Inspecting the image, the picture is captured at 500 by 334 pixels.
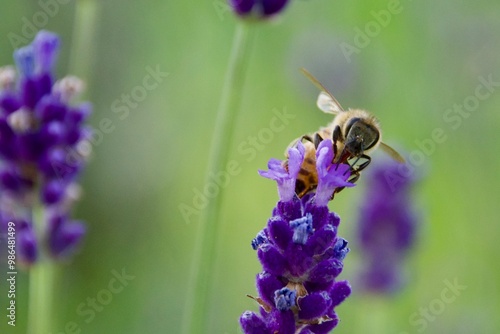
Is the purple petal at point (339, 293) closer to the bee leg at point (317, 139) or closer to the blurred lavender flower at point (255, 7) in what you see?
the bee leg at point (317, 139)

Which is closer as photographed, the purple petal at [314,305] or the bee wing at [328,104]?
Result: the purple petal at [314,305]

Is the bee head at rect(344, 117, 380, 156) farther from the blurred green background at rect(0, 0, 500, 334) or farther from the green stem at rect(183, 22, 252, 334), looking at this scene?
the blurred green background at rect(0, 0, 500, 334)

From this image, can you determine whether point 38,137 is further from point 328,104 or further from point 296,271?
point 296,271

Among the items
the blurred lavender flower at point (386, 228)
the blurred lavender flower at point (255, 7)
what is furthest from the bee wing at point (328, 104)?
the blurred lavender flower at point (386, 228)

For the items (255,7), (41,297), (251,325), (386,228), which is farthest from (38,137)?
(386,228)

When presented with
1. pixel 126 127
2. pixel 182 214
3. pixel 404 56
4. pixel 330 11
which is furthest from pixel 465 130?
pixel 126 127

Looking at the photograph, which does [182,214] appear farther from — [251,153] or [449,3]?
[449,3]

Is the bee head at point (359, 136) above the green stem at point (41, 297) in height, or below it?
above
